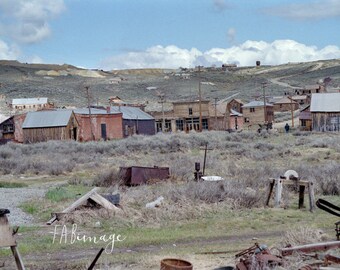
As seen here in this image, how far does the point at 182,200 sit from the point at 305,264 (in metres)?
6.41

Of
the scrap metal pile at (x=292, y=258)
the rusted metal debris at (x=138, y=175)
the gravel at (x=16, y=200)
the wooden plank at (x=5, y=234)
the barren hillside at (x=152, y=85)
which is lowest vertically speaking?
the gravel at (x=16, y=200)

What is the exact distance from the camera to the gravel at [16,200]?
42.8 ft

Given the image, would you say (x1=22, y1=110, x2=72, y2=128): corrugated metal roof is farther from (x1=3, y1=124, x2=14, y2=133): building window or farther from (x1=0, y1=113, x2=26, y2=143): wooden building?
(x1=3, y1=124, x2=14, y2=133): building window

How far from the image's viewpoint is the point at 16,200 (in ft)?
55.0

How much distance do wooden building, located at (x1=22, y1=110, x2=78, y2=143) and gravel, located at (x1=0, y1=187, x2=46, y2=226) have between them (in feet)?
101

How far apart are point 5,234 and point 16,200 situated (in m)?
11.0

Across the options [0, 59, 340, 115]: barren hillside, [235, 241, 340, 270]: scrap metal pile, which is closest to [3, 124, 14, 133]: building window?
[0, 59, 340, 115]: barren hillside

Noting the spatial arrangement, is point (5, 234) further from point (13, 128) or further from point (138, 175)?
point (13, 128)

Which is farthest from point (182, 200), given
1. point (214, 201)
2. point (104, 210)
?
point (104, 210)

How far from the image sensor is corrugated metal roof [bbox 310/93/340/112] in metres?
52.4

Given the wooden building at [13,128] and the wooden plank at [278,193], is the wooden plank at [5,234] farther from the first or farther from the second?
the wooden building at [13,128]

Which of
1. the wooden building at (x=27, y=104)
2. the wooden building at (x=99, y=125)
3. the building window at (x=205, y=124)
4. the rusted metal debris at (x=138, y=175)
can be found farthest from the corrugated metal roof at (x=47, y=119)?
the rusted metal debris at (x=138, y=175)

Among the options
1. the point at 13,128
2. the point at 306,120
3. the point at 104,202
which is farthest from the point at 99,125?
the point at 104,202

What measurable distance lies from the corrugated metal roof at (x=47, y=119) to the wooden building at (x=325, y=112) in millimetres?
24142
